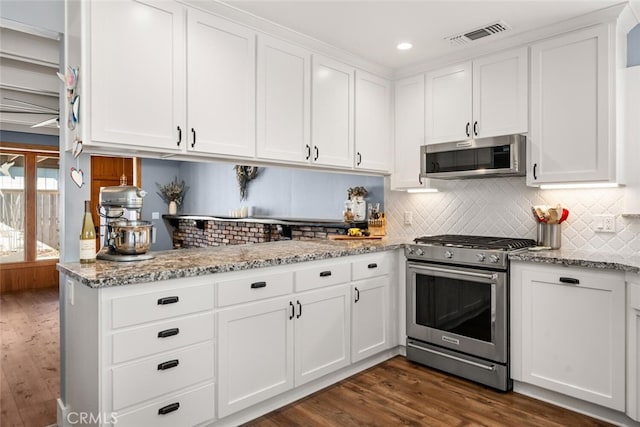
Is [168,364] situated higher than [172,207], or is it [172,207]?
[172,207]

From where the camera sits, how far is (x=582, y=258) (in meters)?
2.48

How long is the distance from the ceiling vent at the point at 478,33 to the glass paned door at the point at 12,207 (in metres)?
6.73

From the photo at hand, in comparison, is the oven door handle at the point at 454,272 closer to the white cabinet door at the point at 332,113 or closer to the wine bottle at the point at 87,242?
the white cabinet door at the point at 332,113

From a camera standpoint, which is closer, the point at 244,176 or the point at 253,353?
the point at 253,353

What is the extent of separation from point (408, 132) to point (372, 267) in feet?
4.42

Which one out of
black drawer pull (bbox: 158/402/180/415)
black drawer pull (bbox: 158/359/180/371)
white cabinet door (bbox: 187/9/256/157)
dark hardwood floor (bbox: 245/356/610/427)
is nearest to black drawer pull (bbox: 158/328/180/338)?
black drawer pull (bbox: 158/359/180/371)

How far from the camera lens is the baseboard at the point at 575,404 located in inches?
93.0

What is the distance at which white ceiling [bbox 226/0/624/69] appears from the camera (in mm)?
2570

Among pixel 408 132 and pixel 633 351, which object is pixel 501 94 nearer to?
pixel 408 132

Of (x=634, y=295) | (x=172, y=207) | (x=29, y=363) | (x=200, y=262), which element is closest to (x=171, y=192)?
(x=172, y=207)

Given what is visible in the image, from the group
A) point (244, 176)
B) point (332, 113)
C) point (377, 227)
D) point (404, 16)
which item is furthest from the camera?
point (244, 176)

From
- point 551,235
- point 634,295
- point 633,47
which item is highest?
point 633,47

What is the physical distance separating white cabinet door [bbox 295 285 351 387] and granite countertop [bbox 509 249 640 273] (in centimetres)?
119

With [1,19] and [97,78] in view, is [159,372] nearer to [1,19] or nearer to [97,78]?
[97,78]
